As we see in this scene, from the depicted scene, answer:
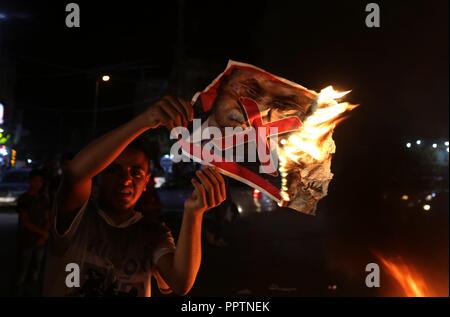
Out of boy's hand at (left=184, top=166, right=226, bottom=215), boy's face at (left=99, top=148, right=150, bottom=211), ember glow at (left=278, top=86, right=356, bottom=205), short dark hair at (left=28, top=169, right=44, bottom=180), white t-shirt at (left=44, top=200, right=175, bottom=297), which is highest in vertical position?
short dark hair at (left=28, top=169, right=44, bottom=180)

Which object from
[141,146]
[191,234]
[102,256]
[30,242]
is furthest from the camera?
[30,242]

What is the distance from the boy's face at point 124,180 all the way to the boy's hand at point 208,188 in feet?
1.42

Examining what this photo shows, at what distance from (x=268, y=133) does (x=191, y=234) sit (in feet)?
2.07

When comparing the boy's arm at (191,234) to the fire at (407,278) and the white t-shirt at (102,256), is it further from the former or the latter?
the fire at (407,278)

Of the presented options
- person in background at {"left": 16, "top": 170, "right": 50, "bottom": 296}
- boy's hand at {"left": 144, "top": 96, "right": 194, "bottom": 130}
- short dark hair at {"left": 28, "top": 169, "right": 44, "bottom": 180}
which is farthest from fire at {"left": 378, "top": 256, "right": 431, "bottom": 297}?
boy's hand at {"left": 144, "top": 96, "right": 194, "bottom": 130}

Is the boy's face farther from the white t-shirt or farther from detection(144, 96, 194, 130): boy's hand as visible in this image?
detection(144, 96, 194, 130): boy's hand


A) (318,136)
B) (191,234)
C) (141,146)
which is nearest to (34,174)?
(141,146)

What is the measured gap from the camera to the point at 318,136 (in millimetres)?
2742

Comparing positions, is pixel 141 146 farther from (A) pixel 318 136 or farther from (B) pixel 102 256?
(A) pixel 318 136

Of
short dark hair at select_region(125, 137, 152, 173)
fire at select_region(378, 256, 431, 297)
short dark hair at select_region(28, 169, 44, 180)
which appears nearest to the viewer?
short dark hair at select_region(125, 137, 152, 173)

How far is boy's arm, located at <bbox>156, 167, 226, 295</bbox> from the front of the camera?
258cm
